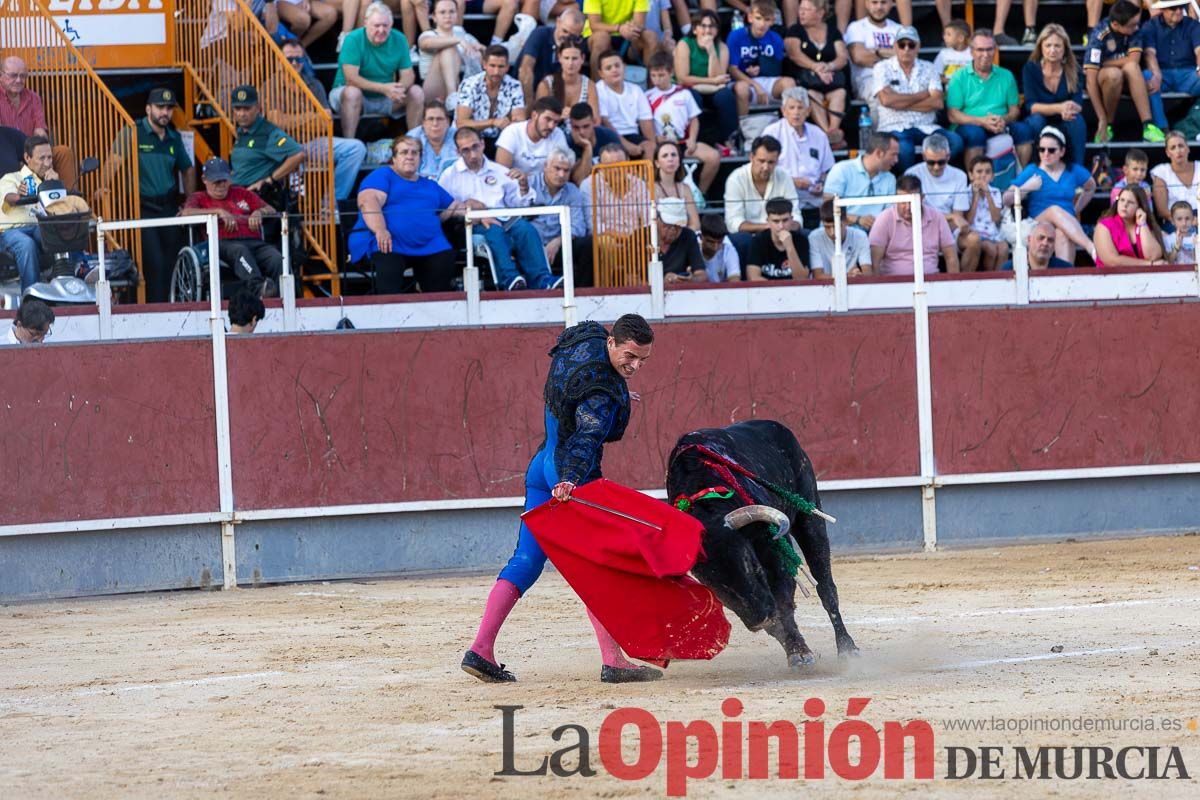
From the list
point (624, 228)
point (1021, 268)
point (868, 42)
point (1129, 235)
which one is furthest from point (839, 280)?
point (868, 42)

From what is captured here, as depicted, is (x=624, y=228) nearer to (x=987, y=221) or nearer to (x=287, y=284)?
(x=287, y=284)

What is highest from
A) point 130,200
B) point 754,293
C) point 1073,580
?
point 130,200

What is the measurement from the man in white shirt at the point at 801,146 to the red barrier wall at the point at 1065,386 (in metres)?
2.30

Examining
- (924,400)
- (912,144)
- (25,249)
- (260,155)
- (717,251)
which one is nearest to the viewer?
(25,249)

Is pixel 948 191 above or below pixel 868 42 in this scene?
below

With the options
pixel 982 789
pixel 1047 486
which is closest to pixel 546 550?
pixel 982 789

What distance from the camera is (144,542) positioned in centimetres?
1032

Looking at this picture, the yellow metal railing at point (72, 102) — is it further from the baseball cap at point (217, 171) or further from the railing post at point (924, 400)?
the railing post at point (924, 400)

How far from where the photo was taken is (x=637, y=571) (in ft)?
21.4

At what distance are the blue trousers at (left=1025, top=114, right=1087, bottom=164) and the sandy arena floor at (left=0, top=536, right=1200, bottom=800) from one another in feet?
16.4

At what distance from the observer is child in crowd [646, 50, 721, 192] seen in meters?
13.2

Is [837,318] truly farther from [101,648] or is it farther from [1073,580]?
[101,648]

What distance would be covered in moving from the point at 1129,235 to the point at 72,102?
7.46 m

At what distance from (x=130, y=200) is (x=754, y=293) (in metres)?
4.20
